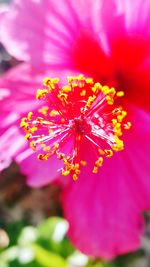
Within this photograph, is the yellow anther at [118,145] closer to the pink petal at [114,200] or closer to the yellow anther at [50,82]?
the pink petal at [114,200]

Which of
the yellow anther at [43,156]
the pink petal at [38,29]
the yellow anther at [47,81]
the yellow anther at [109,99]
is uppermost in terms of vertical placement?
the pink petal at [38,29]

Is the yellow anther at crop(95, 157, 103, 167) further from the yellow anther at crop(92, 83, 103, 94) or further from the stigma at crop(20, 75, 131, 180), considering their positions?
the yellow anther at crop(92, 83, 103, 94)

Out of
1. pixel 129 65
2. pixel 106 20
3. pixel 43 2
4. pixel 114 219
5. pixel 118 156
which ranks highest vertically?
pixel 43 2

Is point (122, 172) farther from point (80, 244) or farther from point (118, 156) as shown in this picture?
point (80, 244)

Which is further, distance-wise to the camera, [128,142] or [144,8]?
[128,142]

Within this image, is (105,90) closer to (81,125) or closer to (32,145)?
(81,125)

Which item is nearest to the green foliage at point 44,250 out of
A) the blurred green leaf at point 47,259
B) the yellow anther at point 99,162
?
the blurred green leaf at point 47,259

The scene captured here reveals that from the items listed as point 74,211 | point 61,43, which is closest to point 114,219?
point 74,211

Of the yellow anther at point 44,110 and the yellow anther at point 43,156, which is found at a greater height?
the yellow anther at point 44,110
